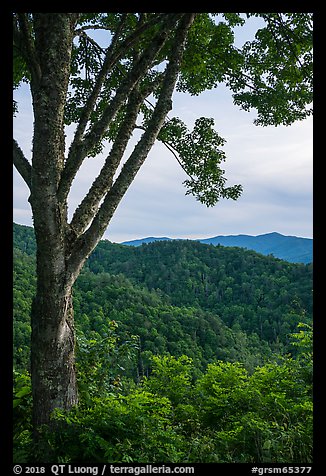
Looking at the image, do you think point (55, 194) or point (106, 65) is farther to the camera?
point (106, 65)

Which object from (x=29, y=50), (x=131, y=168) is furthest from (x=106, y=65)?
(x=131, y=168)

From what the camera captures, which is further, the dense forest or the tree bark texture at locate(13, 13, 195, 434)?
the tree bark texture at locate(13, 13, 195, 434)

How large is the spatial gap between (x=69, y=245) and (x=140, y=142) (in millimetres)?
1025

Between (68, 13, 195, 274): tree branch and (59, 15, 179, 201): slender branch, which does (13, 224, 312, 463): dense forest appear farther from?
(59, 15, 179, 201): slender branch

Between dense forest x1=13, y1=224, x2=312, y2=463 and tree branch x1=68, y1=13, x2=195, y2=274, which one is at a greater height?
tree branch x1=68, y1=13, x2=195, y2=274

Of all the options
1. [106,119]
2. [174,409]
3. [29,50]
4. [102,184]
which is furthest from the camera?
[174,409]

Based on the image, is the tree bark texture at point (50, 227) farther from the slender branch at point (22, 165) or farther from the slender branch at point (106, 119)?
the slender branch at point (22, 165)

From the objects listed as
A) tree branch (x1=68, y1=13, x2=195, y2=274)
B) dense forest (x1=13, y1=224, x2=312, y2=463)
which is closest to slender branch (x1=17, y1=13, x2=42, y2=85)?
tree branch (x1=68, y1=13, x2=195, y2=274)

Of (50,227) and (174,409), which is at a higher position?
(50,227)

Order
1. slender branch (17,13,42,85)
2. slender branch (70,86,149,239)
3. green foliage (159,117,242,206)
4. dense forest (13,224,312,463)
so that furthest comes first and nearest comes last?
green foliage (159,117,242,206)
slender branch (70,86,149,239)
slender branch (17,13,42,85)
dense forest (13,224,312,463)

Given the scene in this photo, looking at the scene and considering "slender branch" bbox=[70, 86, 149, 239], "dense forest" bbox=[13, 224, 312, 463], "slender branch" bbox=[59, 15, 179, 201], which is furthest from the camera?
"slender branch" bbox=[70, 86, 149, 239]

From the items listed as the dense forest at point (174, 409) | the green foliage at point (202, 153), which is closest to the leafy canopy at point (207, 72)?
the green foliage at point (202, 153)

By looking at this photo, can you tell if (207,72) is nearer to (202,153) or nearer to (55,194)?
(202,153)
